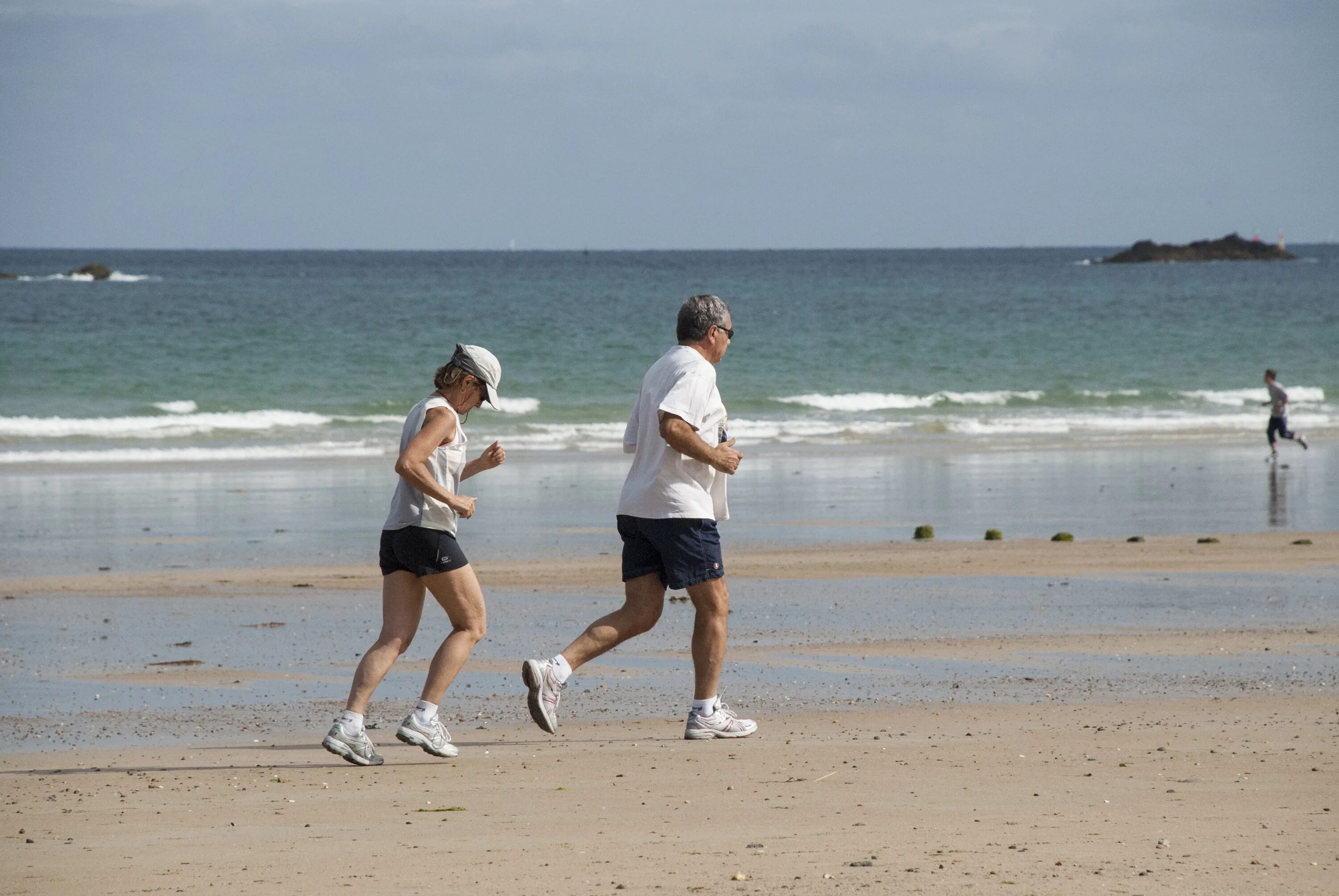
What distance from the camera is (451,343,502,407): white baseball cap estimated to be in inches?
228

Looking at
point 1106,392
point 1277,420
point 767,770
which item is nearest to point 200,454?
point 1277,420

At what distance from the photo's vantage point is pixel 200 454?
71.9 ft

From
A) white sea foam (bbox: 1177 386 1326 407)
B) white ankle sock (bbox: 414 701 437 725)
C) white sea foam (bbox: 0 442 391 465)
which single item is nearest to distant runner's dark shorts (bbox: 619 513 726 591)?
white ankle sock (bbox: 414 701 437 725)

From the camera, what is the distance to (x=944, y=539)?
40.7ft

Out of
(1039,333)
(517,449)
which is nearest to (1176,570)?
(517,449)

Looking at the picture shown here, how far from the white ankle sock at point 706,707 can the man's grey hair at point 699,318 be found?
140cm

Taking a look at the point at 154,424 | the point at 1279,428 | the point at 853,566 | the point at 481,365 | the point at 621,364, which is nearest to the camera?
the point at 481,365

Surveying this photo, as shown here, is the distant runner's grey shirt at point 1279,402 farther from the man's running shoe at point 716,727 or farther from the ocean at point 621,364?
the man's running shoe at point 716,727

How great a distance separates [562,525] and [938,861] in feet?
30.6

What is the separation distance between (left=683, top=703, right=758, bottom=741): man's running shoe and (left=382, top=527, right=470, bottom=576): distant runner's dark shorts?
1138 millimetres

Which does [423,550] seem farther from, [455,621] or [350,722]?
[350,722]

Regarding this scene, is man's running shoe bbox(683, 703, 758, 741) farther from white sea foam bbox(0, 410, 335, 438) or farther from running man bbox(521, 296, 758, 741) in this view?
white sea foam bbox(0, 410, 335, 438)

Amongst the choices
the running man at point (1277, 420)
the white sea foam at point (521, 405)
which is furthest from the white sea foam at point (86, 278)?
the running man at point (1277, 420)

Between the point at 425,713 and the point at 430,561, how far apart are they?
Result: 579 millimetres
